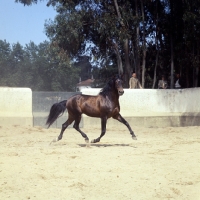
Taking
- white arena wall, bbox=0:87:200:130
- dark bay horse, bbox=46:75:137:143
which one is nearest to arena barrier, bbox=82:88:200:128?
white arena wall, bbox=0:87:200:130

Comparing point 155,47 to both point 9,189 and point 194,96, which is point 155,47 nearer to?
point 194,96

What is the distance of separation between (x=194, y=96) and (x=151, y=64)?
8.25 m

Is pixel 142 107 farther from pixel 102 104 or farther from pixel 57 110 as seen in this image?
pixel 102 104

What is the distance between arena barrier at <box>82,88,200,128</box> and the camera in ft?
56.2

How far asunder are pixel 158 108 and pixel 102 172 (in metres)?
11.2

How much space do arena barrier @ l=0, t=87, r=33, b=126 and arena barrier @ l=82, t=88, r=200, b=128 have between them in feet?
7.30

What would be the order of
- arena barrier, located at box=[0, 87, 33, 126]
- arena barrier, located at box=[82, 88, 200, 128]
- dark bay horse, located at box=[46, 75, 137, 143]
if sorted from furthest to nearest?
arena barrier, located at box=[82, 88, 200, 128]
arena barrier, located at box=[0, 87, 33, 126]
dark bay horse, located at box=[46, 75, 137, 143]

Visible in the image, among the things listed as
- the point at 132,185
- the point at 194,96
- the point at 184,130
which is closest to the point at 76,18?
the point at 194,96

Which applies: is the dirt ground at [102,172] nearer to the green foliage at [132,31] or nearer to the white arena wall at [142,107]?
the white arena wall at [142,107]

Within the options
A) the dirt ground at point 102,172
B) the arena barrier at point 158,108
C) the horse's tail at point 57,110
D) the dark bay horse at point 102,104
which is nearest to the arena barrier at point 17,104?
the arena barrier at point 158,108

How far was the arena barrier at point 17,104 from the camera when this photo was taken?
16188 mm

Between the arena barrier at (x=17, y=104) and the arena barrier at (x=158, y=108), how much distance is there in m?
2.22

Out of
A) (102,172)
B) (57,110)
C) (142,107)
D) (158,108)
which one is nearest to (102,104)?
(57,110)

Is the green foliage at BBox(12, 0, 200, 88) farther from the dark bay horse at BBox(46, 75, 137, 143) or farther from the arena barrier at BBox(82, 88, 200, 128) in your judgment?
the dark bay horse at BBox(46, 75, 137, 143)
